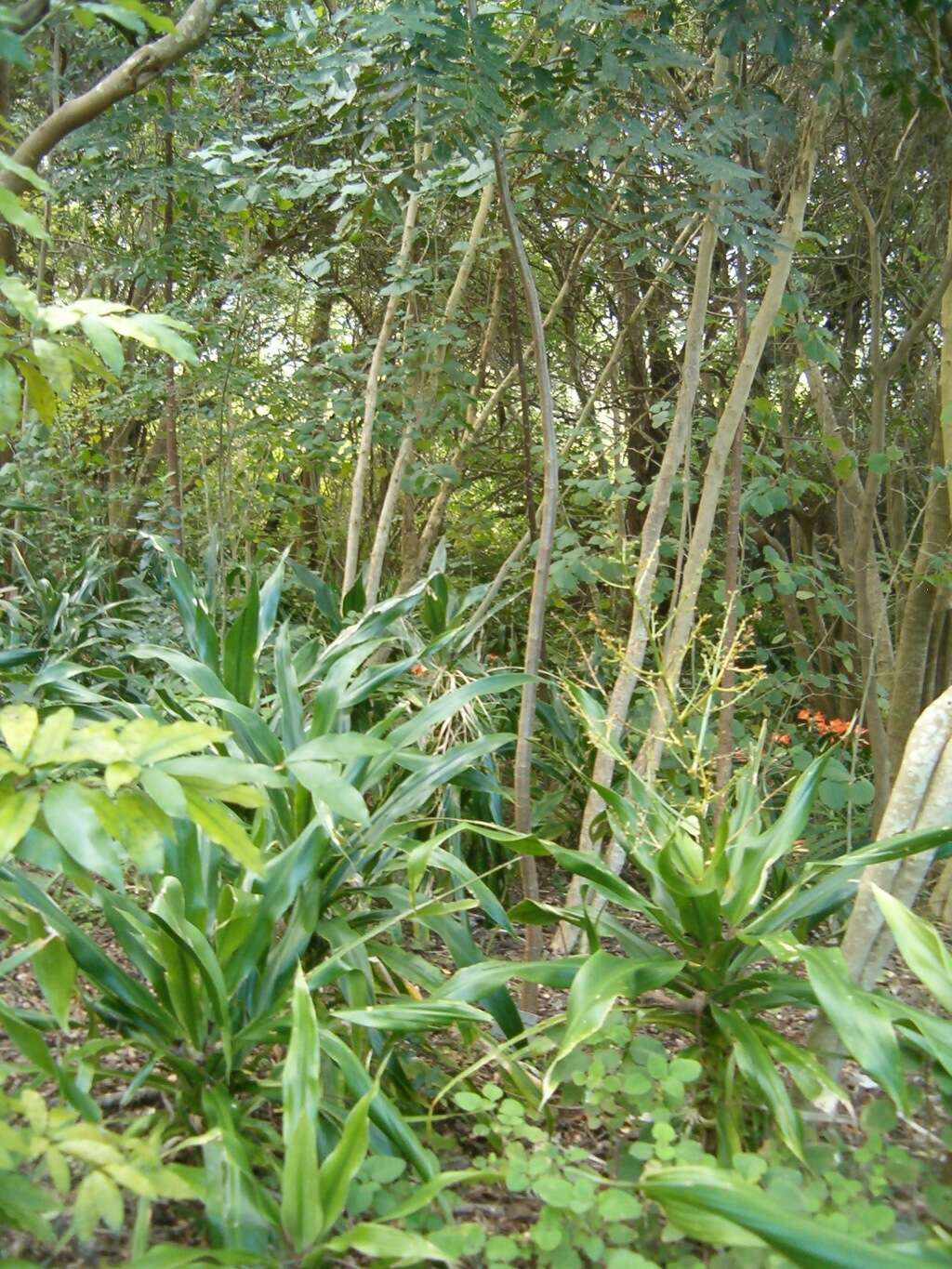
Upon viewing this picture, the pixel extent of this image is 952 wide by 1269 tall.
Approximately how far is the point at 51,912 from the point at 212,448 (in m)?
3.78

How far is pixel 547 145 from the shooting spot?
2826 mm

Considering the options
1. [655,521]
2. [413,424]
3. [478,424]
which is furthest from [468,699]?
[478,424]

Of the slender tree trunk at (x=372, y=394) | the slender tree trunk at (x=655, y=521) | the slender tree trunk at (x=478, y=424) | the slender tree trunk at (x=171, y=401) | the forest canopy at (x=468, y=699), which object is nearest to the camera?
the forest canopy at (x=468, y=699)

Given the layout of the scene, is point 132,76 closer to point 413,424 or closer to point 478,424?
point 413,424

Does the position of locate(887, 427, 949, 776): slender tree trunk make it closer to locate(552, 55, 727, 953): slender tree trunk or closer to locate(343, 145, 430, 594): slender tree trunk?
locate(552, 55, 727, 953): slender tree trunk

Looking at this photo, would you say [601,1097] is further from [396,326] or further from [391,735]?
[396,326]

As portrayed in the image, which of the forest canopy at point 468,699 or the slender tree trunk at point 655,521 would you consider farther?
the slender tree trunk at point 655,521

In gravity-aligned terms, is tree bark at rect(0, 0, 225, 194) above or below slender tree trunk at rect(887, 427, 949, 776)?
above

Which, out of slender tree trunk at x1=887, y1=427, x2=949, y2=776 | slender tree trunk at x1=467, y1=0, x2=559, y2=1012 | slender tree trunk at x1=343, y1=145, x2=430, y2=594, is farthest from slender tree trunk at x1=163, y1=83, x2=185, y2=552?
slender tree trunk at x1=887, y1=427, x2=949, y2=776

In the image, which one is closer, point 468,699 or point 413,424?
point 468,699

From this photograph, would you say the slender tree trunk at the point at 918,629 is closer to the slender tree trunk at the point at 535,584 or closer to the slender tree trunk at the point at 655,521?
the slender tree trunk at the point at 655,521

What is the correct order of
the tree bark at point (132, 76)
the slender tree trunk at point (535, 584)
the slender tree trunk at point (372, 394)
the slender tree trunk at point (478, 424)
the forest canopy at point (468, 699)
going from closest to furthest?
the forest canopy at point (468, 699), the slender tree trunk at point (535, 584), the tree bark at point (132, 76), the slender tree trunk at point (372, 394), the slender tree trunk at point (478, 424)

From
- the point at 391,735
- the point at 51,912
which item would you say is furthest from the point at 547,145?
the point at 51,912

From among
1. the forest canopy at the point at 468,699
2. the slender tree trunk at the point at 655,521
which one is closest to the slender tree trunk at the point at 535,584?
the forest canopy at the point at 468,699
